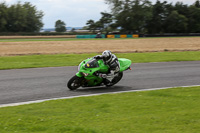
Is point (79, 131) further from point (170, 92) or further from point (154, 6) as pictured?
point (154, 6)

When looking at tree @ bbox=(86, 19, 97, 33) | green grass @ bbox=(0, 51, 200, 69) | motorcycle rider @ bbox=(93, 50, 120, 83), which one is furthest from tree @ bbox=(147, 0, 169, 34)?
motorcycle rider @ bbox=(93, 50, 120, 83)

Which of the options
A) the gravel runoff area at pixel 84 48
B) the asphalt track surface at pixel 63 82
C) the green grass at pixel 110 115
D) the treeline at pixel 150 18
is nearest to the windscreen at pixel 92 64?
the asphalt track surface at pixel 63 82

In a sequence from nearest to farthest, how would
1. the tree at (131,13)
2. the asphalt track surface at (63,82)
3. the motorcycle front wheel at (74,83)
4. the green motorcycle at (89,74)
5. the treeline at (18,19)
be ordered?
A: the asphalt track surface at (63,82) → the green motorcycle at (89,74) → the motorcycle front wheel at (74,83) → the tree at (131,13) → the treeline at (18,19)

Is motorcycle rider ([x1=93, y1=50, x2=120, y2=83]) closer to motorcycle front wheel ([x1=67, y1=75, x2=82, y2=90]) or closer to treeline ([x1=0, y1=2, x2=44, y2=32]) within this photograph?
motorcycle front wheel ([x1=67, y1=75, x2=82, y2=90])

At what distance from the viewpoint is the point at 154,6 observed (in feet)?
282

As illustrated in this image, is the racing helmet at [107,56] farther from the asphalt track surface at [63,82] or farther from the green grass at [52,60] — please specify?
the green grass at [52,60]

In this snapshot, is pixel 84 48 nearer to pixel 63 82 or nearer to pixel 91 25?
pixel 63 82

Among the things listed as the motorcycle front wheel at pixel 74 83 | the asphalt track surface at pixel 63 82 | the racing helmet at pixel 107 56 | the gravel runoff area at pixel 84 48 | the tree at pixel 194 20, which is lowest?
the asphalt track surface at pixel 63 82

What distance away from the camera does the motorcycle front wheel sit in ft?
31.1

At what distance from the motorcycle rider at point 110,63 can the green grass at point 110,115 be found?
58.1 inches

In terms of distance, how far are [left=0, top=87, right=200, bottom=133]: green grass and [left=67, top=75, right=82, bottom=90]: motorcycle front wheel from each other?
1326 millimetres

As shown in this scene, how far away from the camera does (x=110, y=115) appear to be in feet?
20.2

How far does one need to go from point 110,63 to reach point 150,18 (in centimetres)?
7314

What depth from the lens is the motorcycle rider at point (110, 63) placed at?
31.3 feet
